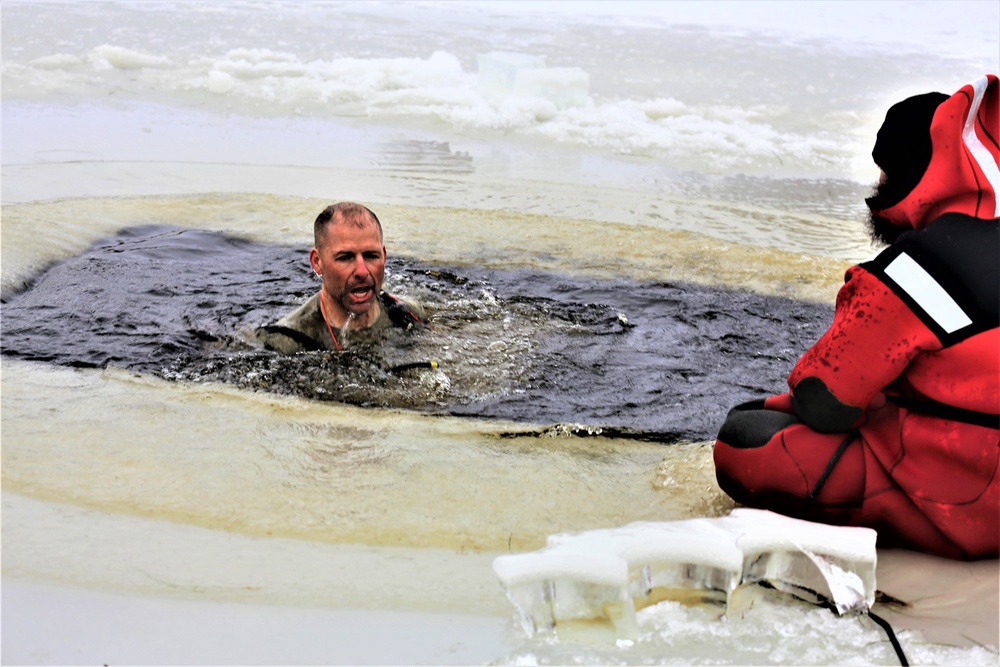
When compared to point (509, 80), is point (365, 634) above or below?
below

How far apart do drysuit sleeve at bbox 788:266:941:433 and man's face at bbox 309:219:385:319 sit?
226 centimetres

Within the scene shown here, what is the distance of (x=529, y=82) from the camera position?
10375 millimetres

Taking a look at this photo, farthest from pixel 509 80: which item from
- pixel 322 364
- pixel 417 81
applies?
pixel 322 364

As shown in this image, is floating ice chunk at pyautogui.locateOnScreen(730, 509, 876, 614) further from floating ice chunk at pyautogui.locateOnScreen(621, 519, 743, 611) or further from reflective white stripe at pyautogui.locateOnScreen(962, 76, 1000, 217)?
reflective white stripe at pyautogui.locateOnScreen(962, 76, 1000, 217)

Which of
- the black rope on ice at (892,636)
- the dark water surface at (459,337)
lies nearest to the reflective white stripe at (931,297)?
the black rope on ice at (892,636)

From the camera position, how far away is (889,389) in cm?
293

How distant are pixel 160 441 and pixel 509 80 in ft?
25.3

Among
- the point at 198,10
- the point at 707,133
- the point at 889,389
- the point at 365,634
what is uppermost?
the point at 198,10

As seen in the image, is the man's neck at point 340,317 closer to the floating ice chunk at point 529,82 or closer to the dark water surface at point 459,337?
the dark water surface at point 459,337

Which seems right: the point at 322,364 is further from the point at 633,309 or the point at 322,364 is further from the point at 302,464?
the point at 633,309

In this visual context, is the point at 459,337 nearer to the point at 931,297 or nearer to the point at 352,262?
the point at 352,262

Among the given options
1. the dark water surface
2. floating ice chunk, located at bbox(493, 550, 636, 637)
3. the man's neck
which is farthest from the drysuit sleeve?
the man's neck

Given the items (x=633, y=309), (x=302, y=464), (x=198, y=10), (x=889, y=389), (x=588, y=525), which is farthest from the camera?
(x=198, y=10)

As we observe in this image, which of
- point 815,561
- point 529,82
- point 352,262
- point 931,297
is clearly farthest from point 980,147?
point 529,82
